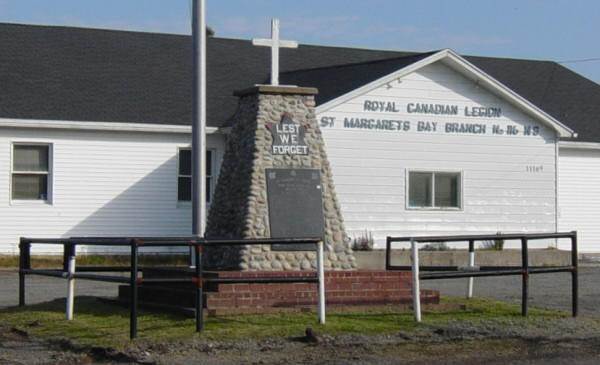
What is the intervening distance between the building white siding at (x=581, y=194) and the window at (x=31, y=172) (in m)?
13.6

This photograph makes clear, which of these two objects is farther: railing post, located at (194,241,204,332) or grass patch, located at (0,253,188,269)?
grass patch, located at (0,253,188,269)

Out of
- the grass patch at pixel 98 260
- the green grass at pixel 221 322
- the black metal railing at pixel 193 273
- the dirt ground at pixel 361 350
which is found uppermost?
the black metal railing at pixel 193 273

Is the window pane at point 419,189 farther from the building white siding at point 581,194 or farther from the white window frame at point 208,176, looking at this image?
the white window frame at point 208,176

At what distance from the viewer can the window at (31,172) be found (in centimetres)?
2798

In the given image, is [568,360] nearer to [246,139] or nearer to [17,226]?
[246,139]

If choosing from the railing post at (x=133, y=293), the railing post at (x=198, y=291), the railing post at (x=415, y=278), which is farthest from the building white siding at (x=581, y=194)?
the railing post at (x=133, y=293)

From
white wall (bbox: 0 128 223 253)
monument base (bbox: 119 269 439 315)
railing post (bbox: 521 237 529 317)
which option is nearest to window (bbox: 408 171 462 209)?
white wall (bbox: 0 128 223 253)

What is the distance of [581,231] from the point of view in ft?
108

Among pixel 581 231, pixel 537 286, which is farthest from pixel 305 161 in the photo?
pixel 581 231

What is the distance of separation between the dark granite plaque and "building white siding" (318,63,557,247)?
37.7 feet

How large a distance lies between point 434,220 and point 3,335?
678 inches

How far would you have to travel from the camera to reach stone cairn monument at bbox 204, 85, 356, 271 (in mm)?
16516

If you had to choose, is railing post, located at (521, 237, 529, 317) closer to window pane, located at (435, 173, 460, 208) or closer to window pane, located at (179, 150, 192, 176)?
window pane, located at (435, 173, 460, 208)

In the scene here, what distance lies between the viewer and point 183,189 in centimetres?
2950
